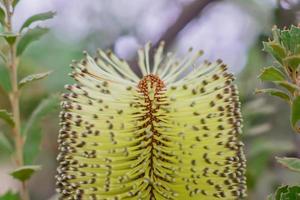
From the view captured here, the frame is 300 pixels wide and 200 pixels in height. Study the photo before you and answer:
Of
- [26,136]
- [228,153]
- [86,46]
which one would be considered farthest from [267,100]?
[228,153]

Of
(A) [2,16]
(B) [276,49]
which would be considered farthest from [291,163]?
(A) [2,16]

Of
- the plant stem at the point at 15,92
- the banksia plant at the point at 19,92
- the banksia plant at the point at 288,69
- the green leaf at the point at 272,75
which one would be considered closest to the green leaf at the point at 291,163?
the banksia plant at the point at 288,69

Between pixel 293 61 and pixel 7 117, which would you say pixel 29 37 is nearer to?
pixel 7 117

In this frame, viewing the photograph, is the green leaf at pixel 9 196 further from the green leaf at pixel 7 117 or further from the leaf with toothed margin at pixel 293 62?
the leaf with toothed margin at pixel 293 62

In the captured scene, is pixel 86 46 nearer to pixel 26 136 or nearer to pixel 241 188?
pixel 26 136

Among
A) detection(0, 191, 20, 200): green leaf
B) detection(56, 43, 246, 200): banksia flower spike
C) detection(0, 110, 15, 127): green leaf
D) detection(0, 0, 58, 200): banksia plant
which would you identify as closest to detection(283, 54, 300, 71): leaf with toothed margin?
detection(56, 43, 246, 200): banksia flower spike

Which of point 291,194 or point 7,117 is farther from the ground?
point 7,117

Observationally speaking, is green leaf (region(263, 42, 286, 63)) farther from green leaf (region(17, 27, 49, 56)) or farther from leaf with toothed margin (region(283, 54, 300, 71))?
green leaf (region(17, 27, 49, 56))
